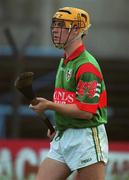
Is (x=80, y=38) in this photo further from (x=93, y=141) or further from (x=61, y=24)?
(x=93, y=141)

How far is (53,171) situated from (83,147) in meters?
0.29

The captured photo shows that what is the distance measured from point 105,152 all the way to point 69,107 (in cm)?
46

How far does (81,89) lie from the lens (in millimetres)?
5852

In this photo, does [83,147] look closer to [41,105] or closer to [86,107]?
[86,107]

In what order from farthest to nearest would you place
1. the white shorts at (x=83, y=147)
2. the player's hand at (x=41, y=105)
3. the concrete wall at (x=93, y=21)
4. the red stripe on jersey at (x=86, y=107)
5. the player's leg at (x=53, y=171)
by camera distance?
the concrete wall at (x=93, y=21) < the player's leg at (x=53, y=171) < the white shorts at (x=83, y=147) < the red stripe on jersey at (x=86, y=107) < the player's hand at (x=41, y=105)

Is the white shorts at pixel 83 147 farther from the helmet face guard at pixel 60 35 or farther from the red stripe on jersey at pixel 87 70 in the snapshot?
the helmet face guard at pixel 60 35

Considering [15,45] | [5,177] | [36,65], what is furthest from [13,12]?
[5,177]

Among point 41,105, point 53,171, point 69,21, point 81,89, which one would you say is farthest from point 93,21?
point 41,105

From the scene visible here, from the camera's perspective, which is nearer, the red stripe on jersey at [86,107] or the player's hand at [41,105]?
the player's hand at [41,105]

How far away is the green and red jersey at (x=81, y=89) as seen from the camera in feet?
19.2

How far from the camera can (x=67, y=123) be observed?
236 inches

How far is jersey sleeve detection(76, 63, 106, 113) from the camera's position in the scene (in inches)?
230

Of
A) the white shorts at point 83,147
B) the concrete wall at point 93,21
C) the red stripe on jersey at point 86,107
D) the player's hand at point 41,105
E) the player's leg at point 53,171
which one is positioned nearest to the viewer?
the player's hand at point 41,105

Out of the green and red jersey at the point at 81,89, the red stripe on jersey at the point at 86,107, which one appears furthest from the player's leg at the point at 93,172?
the red stripe on jersey at the point at 86,107
